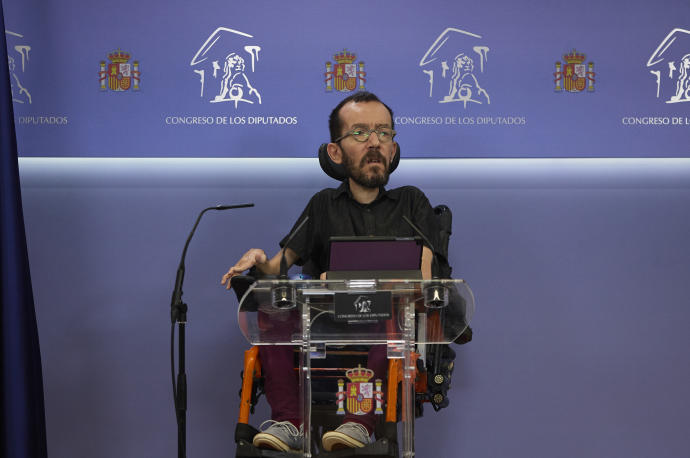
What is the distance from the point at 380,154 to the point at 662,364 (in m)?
2.02

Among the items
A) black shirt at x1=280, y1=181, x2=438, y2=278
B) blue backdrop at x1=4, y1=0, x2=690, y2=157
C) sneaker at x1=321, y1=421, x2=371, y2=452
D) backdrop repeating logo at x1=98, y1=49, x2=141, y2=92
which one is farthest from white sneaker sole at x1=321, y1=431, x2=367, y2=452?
backdrop repeating logo at x1=98, y1=49, x2=141, y2=92

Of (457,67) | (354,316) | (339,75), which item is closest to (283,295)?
(354,316)

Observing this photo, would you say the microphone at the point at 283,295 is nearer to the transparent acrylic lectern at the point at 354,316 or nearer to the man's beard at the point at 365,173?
the transparent acrylic lectern at the point at 354,316

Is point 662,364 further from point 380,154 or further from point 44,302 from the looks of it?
point 44,302

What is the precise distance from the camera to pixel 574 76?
4.10 m

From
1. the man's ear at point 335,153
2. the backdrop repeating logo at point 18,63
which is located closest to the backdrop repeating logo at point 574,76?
the man's ear at point 335,153

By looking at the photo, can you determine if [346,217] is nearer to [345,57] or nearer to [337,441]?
[345,57]

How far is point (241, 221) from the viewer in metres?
4.20

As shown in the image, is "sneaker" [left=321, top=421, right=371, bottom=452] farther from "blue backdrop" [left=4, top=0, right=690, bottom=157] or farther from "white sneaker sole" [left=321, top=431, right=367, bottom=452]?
"blue backdrop" [left=4, top=0, right=690, bottom=157]

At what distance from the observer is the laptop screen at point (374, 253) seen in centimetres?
256

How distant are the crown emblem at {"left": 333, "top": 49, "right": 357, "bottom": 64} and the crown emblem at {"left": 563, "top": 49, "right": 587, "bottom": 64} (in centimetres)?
120

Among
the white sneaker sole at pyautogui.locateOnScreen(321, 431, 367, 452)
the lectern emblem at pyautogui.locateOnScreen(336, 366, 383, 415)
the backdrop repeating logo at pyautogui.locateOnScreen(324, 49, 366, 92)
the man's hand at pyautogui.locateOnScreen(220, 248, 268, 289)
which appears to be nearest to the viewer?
the white sneaker sole at pyautogui.locateOnScreen(321, 431, 367, 452)

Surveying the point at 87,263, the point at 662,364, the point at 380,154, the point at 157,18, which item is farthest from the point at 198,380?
the point at 662,364

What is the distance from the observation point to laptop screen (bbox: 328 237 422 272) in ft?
8.39
